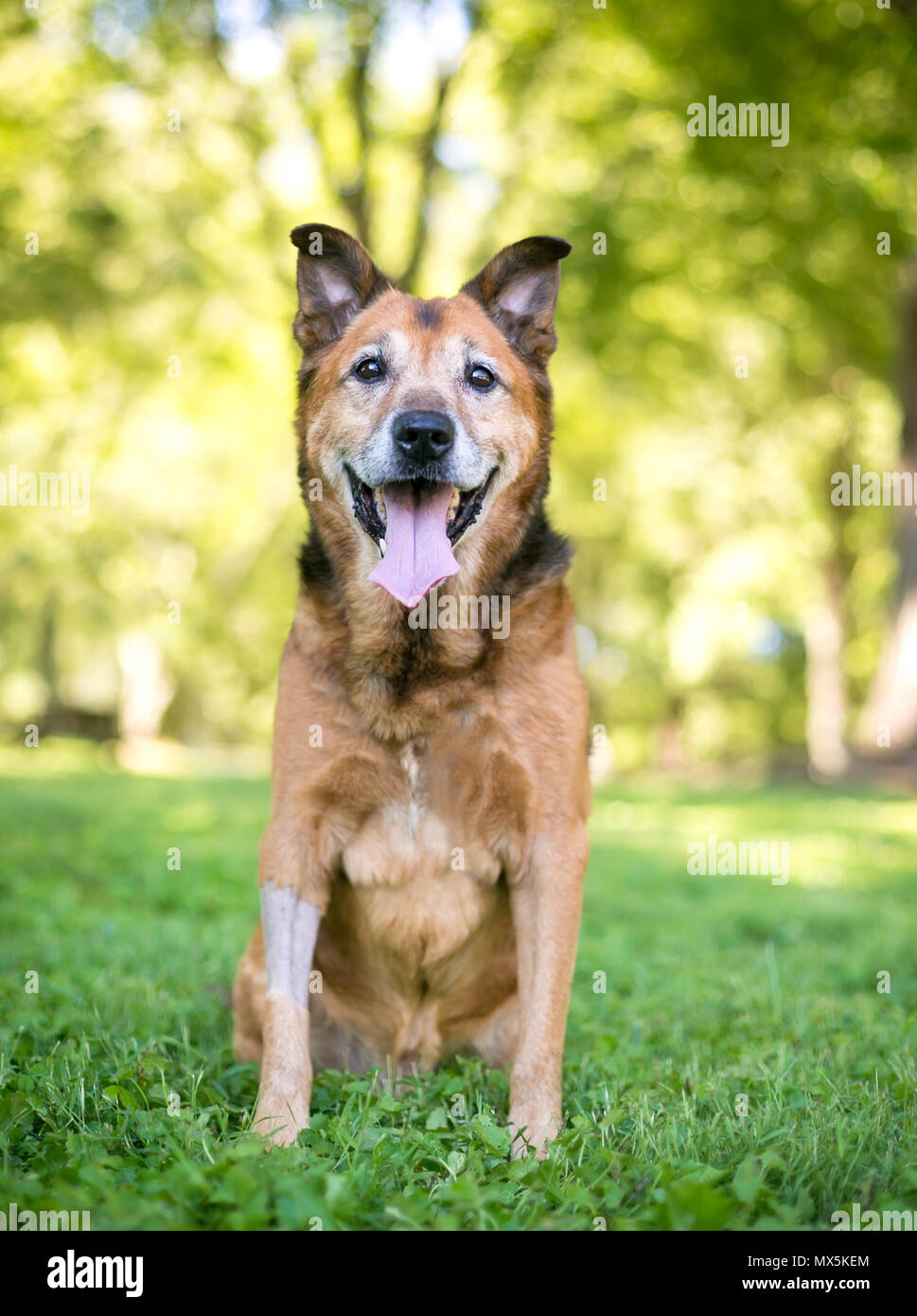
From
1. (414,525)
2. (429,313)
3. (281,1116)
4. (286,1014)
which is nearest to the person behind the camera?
(281,1116)

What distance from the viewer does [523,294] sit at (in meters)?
3.94

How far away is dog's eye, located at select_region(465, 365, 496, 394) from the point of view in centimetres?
367

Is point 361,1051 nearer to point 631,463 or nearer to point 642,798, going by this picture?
point 642,798

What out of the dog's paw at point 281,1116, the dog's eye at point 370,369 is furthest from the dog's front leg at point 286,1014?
the dog's eye at point 370,369

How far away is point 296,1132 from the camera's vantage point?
9.68ft

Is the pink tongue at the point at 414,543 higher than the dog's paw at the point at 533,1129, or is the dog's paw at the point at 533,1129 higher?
the pink tongue at the point at 414,543

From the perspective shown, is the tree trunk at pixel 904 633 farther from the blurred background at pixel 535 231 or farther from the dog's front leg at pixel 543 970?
the dog's front leg at pixel 543 970

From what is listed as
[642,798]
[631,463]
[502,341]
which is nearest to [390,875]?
[502,341]

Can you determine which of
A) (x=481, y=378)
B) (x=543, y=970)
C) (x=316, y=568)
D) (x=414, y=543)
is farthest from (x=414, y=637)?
(x=543, y=970)

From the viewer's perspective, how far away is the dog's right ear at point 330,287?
3.83m

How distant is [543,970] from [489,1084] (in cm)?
57

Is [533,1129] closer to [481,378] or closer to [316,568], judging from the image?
[316,568]

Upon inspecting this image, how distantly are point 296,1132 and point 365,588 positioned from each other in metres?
1.64

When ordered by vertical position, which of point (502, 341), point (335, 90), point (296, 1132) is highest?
point (335, 90)
